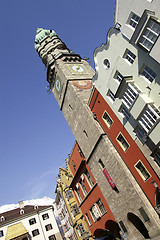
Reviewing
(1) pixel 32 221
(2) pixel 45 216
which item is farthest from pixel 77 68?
(1) pixel 32 221

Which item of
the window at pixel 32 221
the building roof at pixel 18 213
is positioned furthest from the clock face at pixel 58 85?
the window at pixel 32 221

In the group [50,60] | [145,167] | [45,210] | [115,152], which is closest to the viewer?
[145,167]

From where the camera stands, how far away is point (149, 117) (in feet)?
54.2

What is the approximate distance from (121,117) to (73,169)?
58.4 feet

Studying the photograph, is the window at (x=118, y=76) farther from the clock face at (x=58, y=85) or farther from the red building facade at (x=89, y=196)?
the clock face at (x=58, y=85)

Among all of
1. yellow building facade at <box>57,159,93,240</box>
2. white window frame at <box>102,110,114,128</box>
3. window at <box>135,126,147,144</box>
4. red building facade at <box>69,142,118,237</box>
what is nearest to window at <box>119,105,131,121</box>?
window at <box>135,126,147,144</box>

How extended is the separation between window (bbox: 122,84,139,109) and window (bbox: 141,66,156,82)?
4.70ft

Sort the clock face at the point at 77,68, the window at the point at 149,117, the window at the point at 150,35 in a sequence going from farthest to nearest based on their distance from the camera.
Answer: the clock face at the point at 77,68 < the window at the point at 149,117 < the window at the point at 150,35

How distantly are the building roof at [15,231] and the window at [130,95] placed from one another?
3700 centimetres

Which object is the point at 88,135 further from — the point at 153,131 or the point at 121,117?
the point at 153,131

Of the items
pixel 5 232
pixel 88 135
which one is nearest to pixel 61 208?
pixel 5 232

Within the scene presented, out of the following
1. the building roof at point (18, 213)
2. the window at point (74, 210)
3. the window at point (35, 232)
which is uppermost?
the building roof at point (18, 213)

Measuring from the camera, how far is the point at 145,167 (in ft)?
61.3

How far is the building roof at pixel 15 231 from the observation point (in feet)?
129
